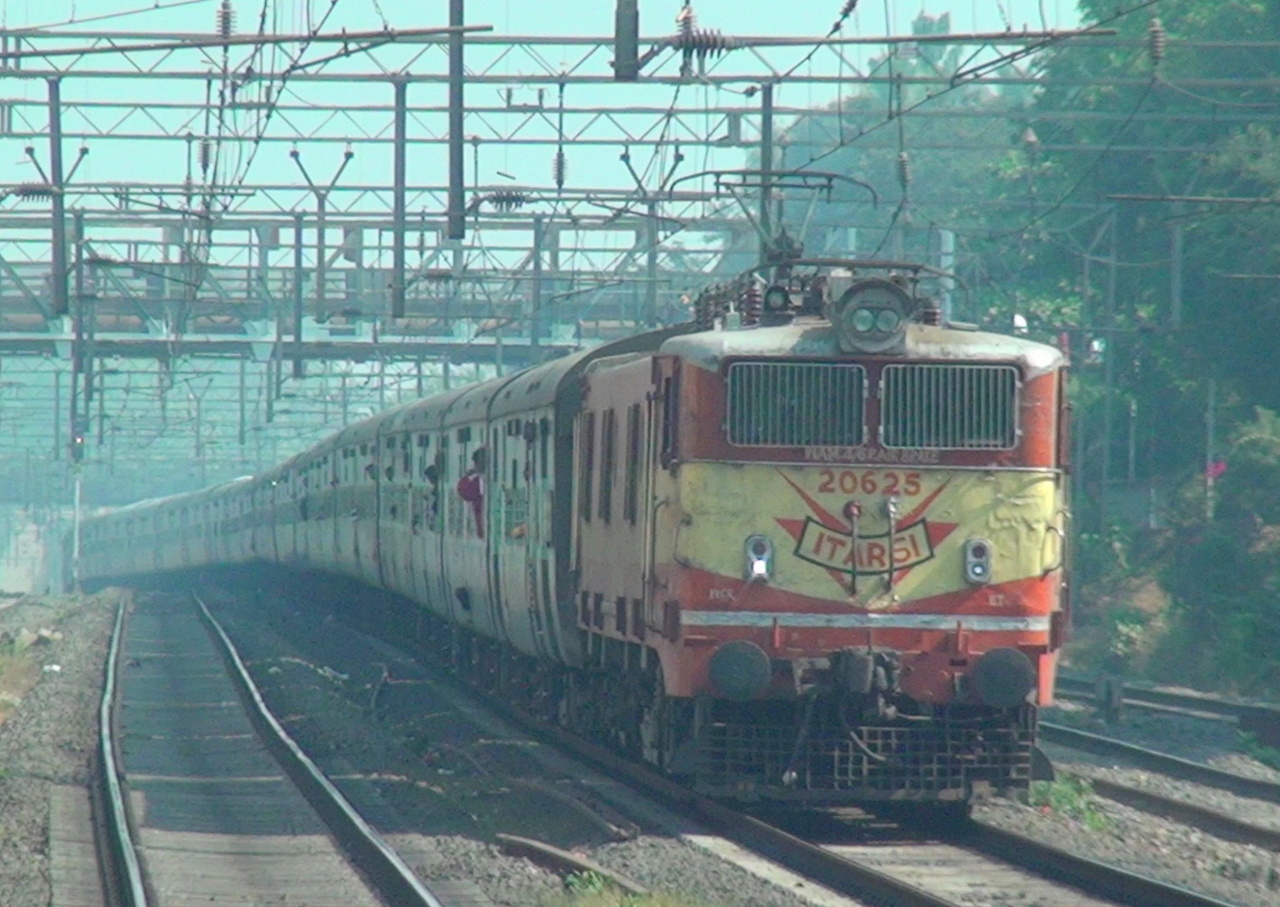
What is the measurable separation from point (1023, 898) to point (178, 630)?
29.2 m

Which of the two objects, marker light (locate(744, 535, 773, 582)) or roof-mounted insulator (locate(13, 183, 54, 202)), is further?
roof-mounted insulator (locate(13, 183, 54, 202))

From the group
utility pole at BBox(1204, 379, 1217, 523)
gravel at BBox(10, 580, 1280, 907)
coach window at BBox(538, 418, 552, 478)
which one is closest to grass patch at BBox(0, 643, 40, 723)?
gravel at BBox(10, 580, 1280, 907)

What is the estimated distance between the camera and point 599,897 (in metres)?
10.2

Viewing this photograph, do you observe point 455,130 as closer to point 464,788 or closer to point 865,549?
point 464,788

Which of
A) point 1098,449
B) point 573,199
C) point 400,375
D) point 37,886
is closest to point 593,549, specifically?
point 37,886

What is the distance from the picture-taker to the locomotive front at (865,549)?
1219 centimetres

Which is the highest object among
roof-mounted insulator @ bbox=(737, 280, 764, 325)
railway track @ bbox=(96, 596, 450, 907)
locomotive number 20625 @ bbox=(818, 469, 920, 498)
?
roof-mounted insulator @ bbox=(737, 280, 764, 325)

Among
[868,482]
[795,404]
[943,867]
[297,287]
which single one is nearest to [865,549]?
[868,482]

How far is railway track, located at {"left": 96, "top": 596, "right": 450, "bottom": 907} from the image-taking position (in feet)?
36.7

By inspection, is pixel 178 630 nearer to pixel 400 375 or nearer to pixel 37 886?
pixel 400 375

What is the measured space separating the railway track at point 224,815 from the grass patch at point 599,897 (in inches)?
24.6

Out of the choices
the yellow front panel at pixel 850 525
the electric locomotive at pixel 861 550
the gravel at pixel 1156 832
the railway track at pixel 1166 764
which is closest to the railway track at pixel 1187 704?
the railway track at pixel 1166 764

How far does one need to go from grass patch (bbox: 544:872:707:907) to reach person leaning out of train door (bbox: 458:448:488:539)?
32.3ft

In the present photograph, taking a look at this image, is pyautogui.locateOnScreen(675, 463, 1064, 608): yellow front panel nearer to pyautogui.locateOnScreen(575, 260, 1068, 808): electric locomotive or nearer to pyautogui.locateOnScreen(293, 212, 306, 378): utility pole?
pyautogui.locateOnScreen(575, 260, 1068, 808): electric locomotive
